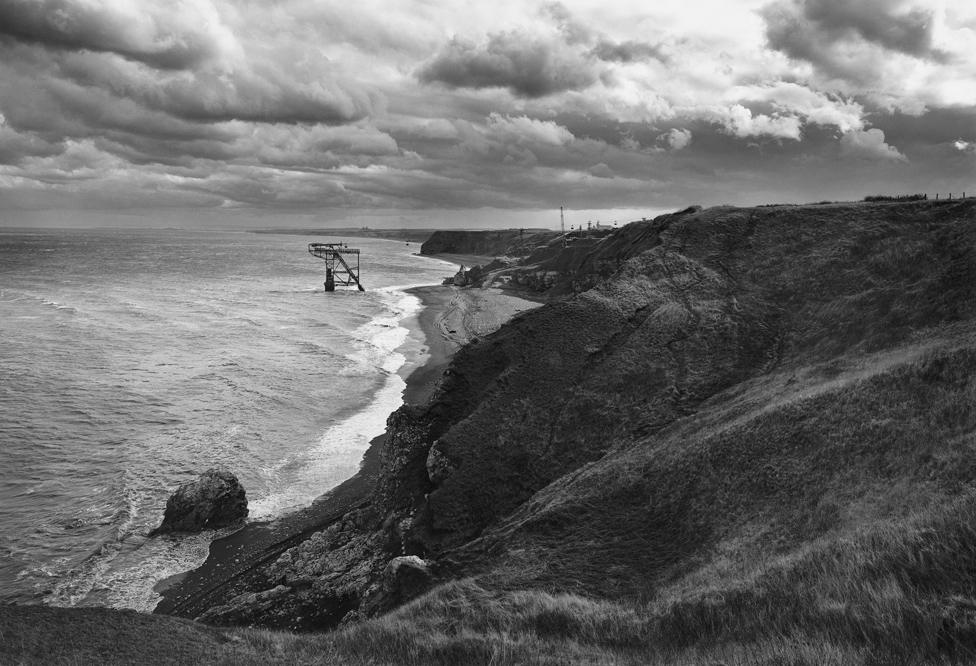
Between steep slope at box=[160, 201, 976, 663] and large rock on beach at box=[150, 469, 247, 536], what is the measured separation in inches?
177

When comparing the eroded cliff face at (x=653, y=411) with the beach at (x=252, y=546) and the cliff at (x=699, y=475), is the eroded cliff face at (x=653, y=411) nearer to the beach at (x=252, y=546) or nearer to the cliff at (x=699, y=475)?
the cliff at (x=699, y=475)

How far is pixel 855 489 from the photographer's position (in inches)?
409

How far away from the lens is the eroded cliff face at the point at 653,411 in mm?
11992

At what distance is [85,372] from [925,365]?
43.2m

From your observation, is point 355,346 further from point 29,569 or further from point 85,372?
point 29,569

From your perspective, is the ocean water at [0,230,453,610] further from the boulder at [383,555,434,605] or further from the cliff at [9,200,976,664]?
the boulder at [383,555,434,605]

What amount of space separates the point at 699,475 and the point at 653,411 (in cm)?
518

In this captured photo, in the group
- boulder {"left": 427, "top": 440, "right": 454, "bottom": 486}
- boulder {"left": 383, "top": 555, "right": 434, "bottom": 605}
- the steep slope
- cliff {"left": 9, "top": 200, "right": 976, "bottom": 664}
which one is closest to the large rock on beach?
cliff {"left": 9, "top": 200, "right": 976, "bottom": 664}

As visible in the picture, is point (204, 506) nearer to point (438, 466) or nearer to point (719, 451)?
point (438, 466)

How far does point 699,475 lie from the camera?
1265 cm

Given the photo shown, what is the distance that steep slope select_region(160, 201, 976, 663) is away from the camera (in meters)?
8.46

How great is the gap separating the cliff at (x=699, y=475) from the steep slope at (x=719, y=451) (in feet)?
0.18

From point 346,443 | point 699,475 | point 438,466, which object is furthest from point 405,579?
point 346,443

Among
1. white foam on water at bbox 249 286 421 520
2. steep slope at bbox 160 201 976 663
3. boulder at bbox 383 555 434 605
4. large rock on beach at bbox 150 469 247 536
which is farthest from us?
white foam on water at bbox 249 286 421 520
